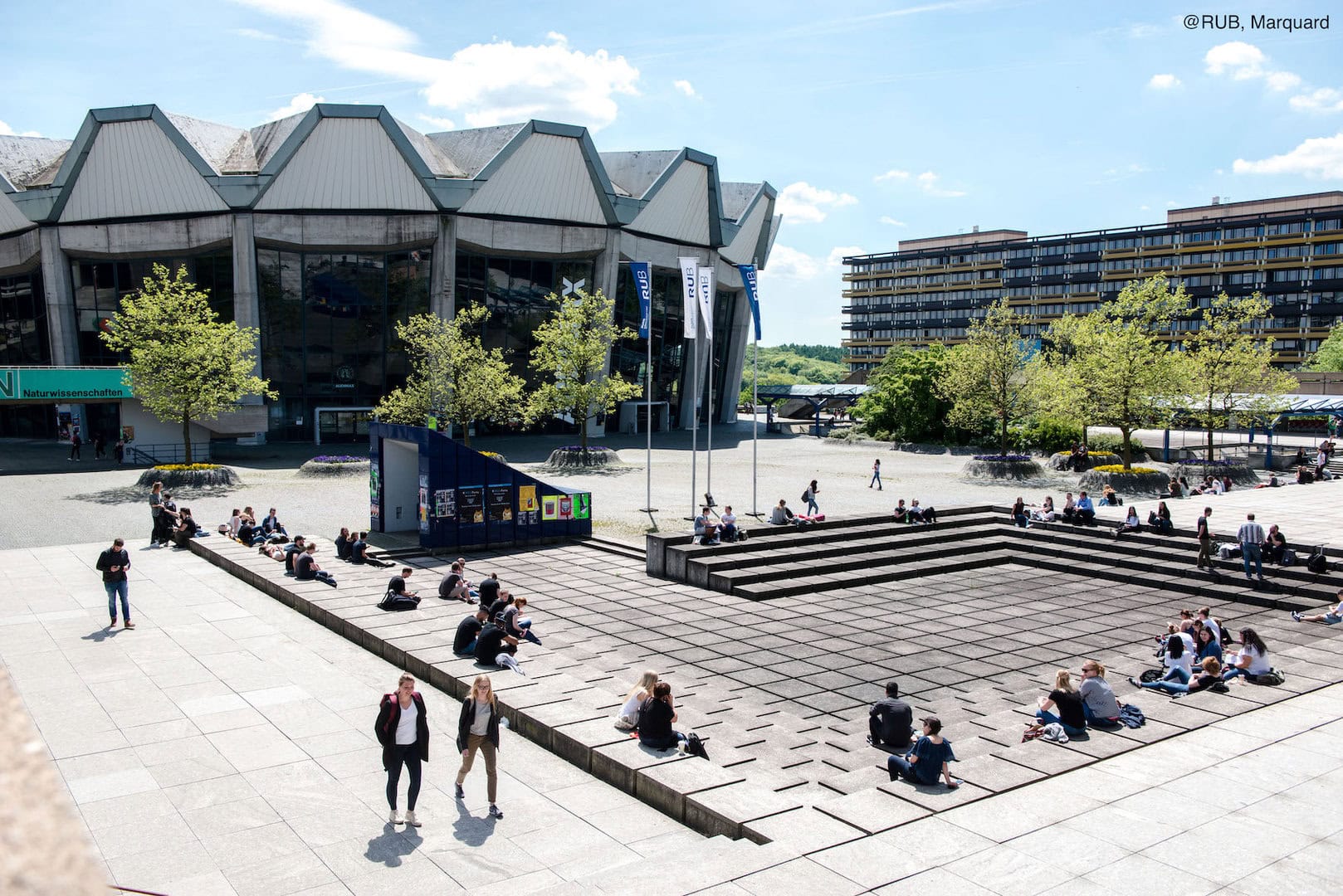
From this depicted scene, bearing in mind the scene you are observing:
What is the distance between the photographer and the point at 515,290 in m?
60.1

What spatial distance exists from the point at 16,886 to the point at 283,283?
58.6 meters

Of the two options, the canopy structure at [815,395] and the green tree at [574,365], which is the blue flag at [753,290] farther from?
the canopy structure at [815,395]

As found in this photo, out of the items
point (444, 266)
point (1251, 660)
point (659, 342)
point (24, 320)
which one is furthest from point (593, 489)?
point (24, 320)

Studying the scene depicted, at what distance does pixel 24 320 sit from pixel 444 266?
96.6 feet

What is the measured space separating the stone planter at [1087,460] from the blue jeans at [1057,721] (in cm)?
3385

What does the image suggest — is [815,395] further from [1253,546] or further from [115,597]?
[115,597]

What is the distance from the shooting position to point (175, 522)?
24844 mm

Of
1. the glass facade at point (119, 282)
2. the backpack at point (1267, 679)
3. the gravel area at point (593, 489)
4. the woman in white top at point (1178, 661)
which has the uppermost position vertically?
the glass facade at point (119, 282)

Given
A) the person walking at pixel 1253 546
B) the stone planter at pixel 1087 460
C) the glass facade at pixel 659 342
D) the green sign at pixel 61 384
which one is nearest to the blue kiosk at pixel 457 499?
the person walking at pixel 1253 546

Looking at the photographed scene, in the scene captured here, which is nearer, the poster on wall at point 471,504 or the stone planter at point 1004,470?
the poster on wall at point 471,504

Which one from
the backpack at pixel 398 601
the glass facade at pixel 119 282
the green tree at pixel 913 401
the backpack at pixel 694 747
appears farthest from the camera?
the green tree at pixel 913 401

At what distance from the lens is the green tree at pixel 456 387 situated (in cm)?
4403

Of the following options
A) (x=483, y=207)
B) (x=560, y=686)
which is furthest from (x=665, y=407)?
(x=560, y=686)

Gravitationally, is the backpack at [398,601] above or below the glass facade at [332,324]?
below
